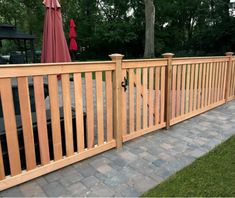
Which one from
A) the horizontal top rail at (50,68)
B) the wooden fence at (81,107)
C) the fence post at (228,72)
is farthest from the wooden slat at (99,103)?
the fence post at (228,72)

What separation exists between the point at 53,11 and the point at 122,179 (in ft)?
12.9

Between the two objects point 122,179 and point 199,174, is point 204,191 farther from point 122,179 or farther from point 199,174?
point 122,179

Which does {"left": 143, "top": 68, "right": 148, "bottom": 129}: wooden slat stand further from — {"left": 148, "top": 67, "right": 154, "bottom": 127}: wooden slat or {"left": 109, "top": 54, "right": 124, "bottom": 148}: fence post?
{"left": 109, "top": 54, "right": 124, "bottom": 148}: fence post

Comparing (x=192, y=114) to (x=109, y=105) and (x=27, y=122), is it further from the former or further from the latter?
(x=27, y=122)

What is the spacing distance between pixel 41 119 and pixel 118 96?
0.97m

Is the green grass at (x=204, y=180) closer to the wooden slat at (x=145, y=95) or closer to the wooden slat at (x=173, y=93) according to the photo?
the wooden slat at (x=145, y=95)

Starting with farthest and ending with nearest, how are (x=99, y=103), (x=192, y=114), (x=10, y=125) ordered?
(x=192, y=114)
(x=99, y=103)
(x=10, y=125)

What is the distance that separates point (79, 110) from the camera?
7.98 feet

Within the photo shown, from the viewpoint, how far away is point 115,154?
2.72 m

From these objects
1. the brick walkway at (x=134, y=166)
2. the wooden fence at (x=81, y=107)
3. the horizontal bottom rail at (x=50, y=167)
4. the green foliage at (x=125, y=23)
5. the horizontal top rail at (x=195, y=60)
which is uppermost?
the green foliage at (x=125, y=23)

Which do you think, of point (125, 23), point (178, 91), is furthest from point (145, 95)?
point (125, 23)

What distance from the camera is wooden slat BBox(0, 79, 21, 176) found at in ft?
6.14

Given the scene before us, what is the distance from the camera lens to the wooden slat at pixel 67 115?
2.24m

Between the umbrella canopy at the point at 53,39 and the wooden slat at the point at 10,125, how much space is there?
9.21 feet
